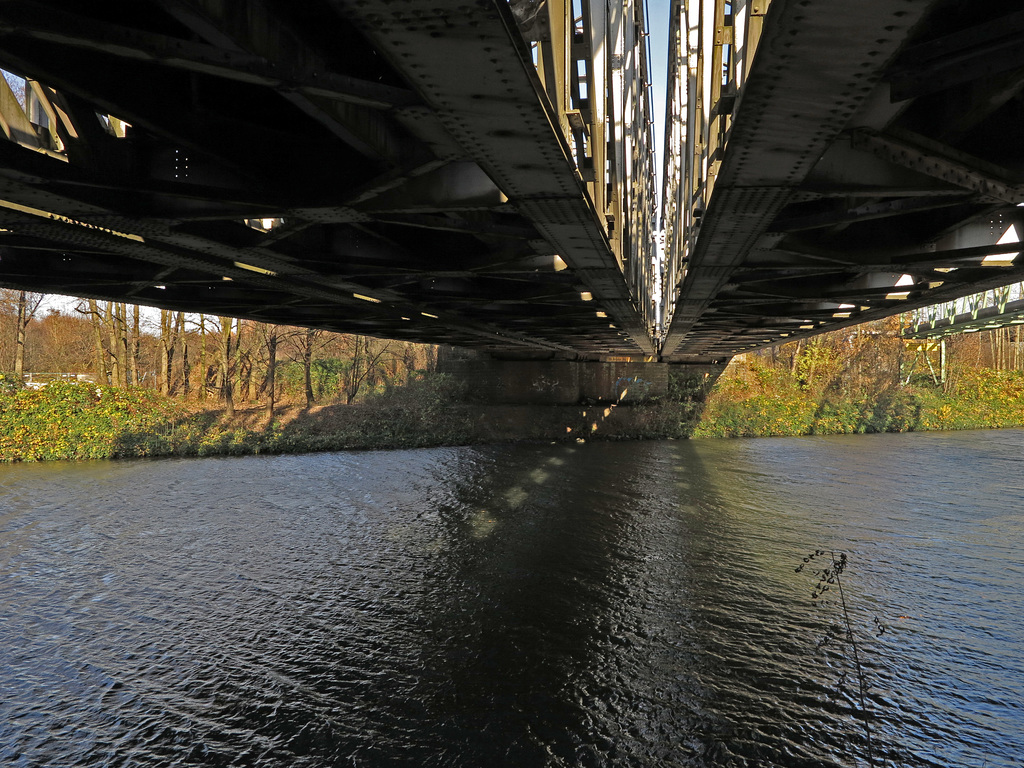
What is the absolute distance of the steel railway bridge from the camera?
10.0 feet

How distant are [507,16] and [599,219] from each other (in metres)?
3.72

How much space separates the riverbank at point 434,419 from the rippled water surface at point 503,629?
7.53 meters

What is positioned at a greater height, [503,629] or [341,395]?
[341,395]

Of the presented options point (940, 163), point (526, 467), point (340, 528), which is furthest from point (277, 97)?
point (526, 467)

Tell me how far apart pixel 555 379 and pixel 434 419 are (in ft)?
23.2

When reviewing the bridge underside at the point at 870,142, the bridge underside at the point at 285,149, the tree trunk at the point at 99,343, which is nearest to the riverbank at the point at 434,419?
the tree trunk at the point at 99,343

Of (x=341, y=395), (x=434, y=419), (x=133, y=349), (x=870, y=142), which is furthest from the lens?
(x=341, y=395)

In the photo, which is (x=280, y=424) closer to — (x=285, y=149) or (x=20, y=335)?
(x=20, y=335)

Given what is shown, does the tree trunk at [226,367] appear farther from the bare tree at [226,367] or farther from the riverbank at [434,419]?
the riverbank at [434,419]

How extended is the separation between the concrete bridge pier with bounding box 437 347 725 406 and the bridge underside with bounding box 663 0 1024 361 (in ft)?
81.7

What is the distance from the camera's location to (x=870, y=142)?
4.21m

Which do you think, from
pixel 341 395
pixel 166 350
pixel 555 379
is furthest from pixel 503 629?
pixel 341 395

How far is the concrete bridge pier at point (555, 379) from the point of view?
34.5 m

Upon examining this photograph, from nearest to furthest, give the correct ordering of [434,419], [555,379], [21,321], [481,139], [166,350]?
[481,139] < [21,321] < [434,419] < [555,379] < [166,350]
